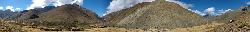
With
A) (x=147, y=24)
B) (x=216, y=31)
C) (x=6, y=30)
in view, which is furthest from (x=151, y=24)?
(x=6, y=30)

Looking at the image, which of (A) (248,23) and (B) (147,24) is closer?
(A) (248,23)

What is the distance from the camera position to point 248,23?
253ft

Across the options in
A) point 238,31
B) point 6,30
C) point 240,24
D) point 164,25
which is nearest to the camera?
point 6,30

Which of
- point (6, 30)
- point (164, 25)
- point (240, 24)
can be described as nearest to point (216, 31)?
point (240, 24)

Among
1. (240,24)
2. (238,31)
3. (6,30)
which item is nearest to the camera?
(6,30)

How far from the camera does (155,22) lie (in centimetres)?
19962

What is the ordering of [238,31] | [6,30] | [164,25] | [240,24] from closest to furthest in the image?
[6,30], [238,31], [240,24], [164,25]

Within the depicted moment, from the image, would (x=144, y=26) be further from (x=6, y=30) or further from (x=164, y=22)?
(x=6, y=30)

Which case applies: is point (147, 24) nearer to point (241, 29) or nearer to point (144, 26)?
point (144, 26)

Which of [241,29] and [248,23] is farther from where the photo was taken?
[248,23]

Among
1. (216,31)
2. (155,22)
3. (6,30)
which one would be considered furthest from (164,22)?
(6,30)

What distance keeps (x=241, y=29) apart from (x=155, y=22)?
127712 millimetres

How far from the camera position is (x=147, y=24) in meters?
199

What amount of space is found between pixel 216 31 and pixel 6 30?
43258mm
